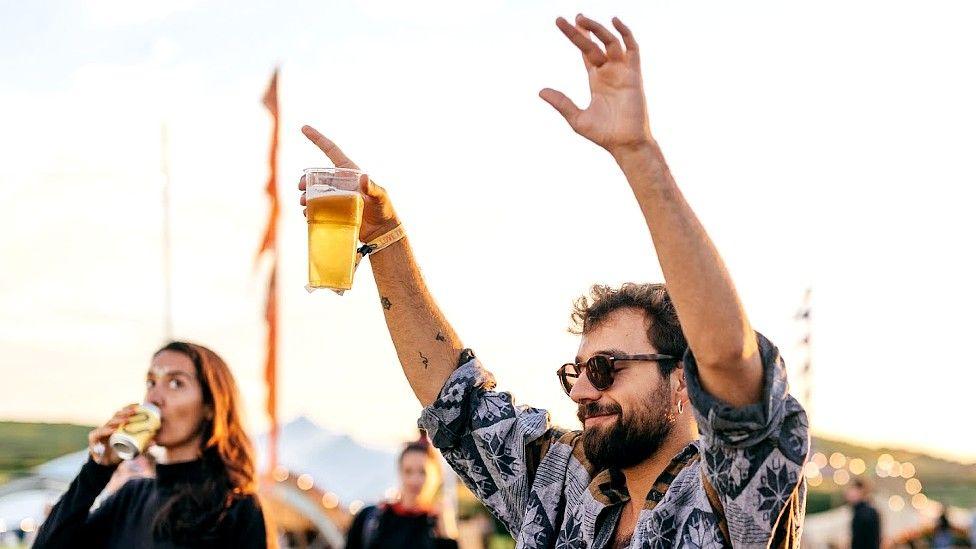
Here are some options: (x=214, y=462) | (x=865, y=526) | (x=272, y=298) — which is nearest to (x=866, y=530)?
(x=865, y=526)

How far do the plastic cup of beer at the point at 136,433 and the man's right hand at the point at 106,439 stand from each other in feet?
0.08

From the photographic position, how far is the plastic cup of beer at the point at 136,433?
4559 mm

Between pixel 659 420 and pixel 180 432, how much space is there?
7.90 feet

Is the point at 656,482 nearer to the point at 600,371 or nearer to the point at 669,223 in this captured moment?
the point at 600,371

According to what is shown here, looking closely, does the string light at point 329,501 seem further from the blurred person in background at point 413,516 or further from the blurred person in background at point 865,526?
the blurred person in background at point 413,516

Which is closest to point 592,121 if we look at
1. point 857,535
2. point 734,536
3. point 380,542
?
point 734,536

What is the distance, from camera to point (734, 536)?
8.17 ft

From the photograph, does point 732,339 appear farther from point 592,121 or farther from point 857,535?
point 857,535

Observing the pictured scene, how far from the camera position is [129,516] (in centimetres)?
477

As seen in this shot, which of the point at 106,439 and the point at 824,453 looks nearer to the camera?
the point at 106,439

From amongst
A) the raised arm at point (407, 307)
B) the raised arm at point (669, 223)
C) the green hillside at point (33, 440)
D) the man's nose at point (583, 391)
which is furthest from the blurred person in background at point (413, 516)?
the green hillside at point (33, 440)

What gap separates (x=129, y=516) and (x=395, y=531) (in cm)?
266

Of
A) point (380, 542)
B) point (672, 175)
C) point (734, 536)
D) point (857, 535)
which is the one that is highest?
point (672, 175)

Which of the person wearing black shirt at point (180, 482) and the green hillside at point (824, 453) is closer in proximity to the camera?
the person wearing black shirt at point (180, 482)
